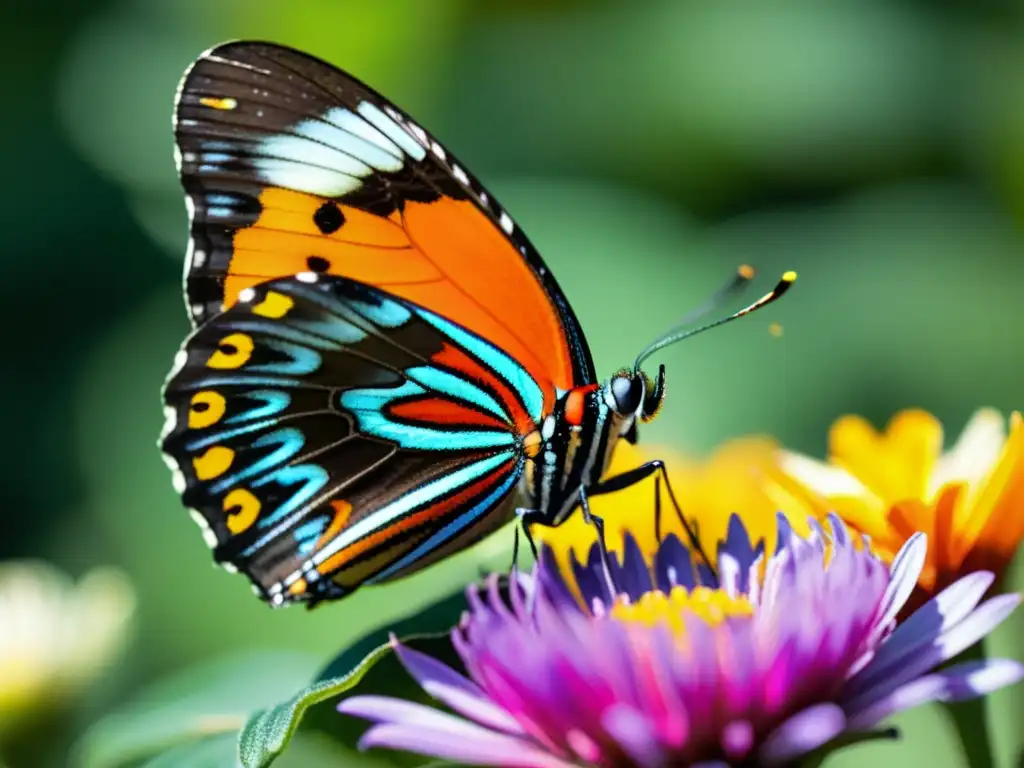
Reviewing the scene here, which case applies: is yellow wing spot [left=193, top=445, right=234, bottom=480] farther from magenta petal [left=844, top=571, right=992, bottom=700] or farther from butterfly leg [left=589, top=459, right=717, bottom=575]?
magenta petal [left=844, top=571, right=992, bottom=700]

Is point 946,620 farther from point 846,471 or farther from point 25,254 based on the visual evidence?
point 25,254

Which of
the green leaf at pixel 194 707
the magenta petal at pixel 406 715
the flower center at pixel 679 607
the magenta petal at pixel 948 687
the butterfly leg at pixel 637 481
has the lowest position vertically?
the green leaf at pixel 194 707

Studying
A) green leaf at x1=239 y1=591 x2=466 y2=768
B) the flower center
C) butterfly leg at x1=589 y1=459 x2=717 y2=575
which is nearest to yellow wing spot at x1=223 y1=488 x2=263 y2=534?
green leaf at x1=239 y1=591 x2=466 y2=768

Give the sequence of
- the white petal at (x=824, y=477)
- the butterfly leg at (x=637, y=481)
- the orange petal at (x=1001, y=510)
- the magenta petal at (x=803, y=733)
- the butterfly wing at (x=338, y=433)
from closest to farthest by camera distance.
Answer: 1. the magenta petal at (x=803, y=733)
2. the orange petal at (x=1001, y=510)
3. the white petal at (x=824, y=477)
4. the butterfly leg at (x=637, y=481)
5. the butterfly wing at (x=338, y=433)

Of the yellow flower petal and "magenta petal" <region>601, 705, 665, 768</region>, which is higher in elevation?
"magenta petal" <region>601, 705, 665, 768</region>

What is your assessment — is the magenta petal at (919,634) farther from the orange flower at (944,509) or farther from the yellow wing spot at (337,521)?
the yellow wing spot at (337,521)

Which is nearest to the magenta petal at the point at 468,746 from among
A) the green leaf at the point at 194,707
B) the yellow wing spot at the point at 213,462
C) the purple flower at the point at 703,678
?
the purple flower at the point at 703,678

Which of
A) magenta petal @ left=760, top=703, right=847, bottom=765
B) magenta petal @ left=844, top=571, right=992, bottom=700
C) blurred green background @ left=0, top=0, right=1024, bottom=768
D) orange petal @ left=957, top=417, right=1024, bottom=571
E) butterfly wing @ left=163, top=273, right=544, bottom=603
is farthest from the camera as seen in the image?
blurred green background @ left=0, top=0, right=1024, bottom=768

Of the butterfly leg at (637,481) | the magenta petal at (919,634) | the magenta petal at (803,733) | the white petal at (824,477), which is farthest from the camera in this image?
the butterfly leg at (637,481)

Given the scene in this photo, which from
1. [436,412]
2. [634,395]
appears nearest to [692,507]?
[634,395]
